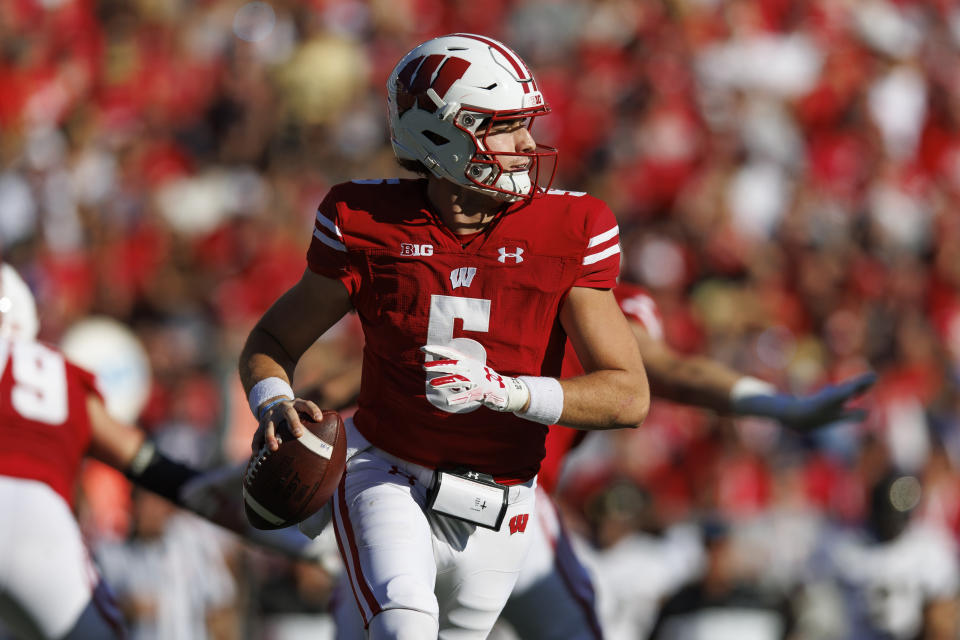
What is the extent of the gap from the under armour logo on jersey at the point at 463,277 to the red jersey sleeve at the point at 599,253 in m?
0.26

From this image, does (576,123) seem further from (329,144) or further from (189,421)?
(189,421)

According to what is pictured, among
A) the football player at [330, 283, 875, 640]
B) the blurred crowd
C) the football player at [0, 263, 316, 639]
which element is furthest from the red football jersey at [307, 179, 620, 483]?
the blurred crowd

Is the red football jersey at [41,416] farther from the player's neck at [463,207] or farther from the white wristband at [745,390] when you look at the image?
the white wristband at [745,390]

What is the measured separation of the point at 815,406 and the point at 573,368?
0.82 meters

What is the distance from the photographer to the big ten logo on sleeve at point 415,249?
350 centimetres

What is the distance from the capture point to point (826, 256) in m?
8.79

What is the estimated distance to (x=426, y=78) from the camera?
354 cm

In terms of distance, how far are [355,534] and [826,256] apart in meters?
5.98

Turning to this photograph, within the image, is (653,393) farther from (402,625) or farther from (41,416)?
(41,416)

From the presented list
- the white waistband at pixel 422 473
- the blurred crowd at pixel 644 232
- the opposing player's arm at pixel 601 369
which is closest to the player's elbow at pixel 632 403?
the opposing player's arm at pixel 601 369

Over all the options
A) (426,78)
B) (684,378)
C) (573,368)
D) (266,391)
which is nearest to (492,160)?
(426,78)

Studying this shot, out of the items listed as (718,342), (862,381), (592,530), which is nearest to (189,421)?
(592,530)

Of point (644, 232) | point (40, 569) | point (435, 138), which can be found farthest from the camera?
point (644, 232)

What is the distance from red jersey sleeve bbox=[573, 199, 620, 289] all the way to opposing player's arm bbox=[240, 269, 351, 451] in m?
0.63
